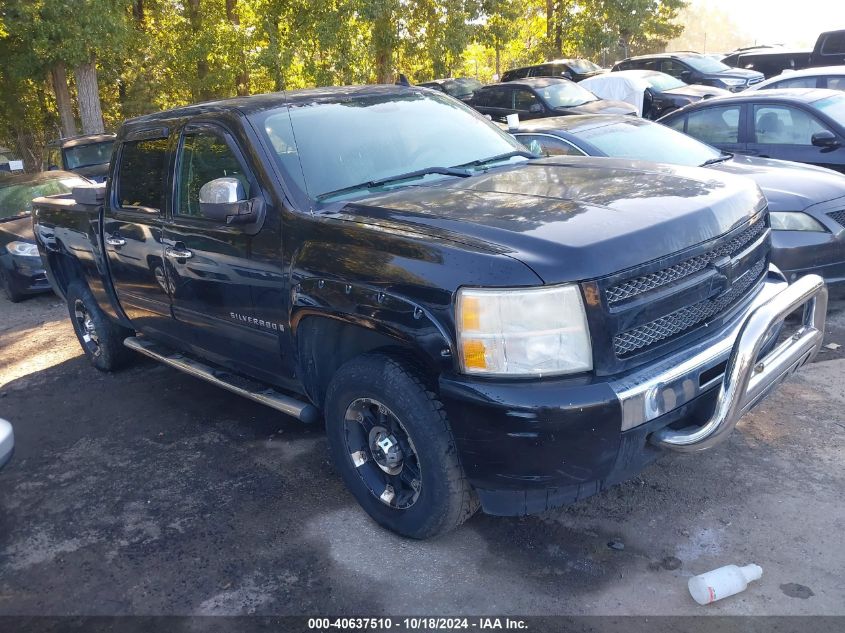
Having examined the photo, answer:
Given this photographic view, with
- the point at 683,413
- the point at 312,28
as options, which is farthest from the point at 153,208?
the point at 312,28

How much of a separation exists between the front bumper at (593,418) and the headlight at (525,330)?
0.07 m

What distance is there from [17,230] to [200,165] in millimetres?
6060

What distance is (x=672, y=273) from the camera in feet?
10.4

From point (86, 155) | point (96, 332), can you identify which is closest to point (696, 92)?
point (86, 155)

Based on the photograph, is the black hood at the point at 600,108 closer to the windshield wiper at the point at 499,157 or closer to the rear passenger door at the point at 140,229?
the windshield wiper at the point at 499,157

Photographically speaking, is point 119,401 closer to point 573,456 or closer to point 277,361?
point 277,361

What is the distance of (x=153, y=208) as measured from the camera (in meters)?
4.79

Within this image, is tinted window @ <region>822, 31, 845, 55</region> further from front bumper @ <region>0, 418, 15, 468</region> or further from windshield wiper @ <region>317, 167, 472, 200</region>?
front bumper @ <region>0, 418, 15, 468</region>

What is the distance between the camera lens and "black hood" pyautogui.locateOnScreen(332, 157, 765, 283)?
2.98m

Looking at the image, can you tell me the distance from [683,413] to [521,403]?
726 millimetres

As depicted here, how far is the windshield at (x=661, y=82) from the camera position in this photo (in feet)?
54.4

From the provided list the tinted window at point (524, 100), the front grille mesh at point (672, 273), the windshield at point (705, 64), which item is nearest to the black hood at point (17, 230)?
the front grille mesh at point (672, 273)

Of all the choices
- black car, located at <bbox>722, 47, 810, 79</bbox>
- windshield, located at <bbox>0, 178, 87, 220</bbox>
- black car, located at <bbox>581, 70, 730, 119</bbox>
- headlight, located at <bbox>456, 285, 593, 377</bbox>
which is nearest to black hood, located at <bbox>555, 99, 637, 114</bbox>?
black car, located at <bbox>581, 70, 730, 119</bbox>

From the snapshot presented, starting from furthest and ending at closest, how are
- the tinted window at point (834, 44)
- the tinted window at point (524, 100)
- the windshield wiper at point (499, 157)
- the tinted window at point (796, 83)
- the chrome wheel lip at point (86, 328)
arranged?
1. the tinted window at point (834, 44)
2. the tinted window at point (524, 100)
3. the tinted window at point (796, 83)
4. the chrome wheel lip at point (86, 328)
5. the windshield wiper at point (499, 157)
